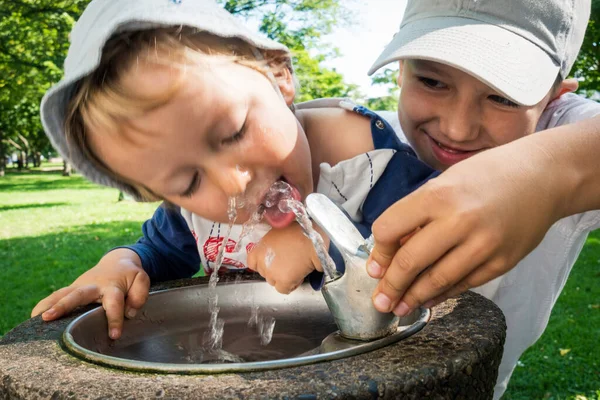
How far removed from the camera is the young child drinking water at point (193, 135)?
1260mm

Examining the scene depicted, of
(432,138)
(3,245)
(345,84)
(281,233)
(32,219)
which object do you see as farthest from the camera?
(345,84)

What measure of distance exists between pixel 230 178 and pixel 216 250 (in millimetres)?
545

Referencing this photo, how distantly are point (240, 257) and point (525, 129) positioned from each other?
0.90 metres

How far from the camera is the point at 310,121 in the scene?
1.73 meters

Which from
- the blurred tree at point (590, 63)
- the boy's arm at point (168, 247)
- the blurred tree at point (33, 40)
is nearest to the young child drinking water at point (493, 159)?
the boy's arm at point (168, 247)

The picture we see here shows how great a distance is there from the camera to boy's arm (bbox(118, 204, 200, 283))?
5.80 ft

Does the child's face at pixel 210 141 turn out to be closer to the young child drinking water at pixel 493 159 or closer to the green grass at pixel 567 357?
the young child drinking water at pixel 493 159

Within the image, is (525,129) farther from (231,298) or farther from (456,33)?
(231,298)

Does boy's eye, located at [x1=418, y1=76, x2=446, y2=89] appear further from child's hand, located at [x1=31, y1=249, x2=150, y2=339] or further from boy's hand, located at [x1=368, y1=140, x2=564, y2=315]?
child's hand, located at [x1=31, y1=249, x2=150, y2=339]

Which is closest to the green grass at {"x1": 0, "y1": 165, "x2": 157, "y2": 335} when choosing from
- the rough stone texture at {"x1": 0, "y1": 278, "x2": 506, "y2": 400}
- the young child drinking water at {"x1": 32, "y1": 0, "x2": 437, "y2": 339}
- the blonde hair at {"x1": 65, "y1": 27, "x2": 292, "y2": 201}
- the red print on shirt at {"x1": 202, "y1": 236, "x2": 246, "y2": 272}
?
the red print on shirt at {"x1": 202, "y1": 236, "x2": 246, "y2": 272}

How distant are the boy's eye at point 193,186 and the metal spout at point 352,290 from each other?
1.26 ft

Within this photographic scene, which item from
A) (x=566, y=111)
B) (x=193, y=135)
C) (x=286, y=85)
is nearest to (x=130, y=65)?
(x=193, y=135)

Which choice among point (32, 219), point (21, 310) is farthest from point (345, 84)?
point (21, 310)

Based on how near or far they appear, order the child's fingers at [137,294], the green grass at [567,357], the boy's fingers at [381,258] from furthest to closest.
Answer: the green grass at [567,357]
the child's fingers at [137,294]
the boy's fingers at [381,258]
